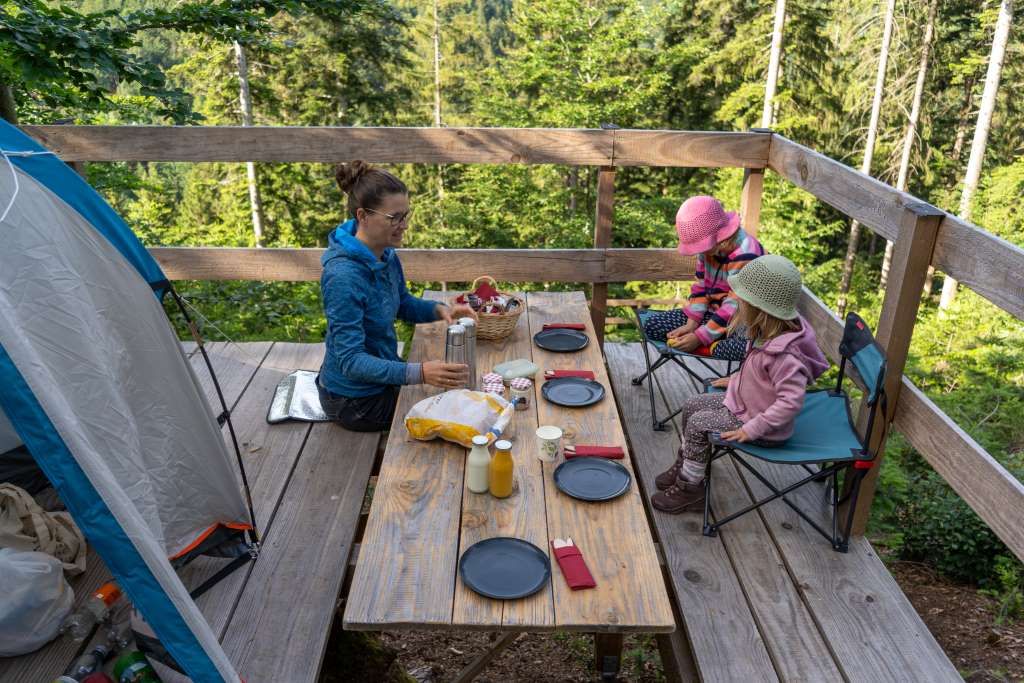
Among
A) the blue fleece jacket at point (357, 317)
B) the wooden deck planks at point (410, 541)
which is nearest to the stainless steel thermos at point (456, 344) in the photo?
the blue fleece jacket at point (357, 317)

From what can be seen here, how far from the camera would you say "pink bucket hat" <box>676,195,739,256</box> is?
9.93ft

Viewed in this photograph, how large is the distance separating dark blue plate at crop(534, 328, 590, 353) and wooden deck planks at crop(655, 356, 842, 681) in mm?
775

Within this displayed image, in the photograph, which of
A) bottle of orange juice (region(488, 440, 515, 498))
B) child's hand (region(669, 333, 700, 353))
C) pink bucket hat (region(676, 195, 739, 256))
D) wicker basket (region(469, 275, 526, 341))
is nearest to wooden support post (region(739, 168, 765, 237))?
pink bucket hat (region(676, 195, 739, 256))

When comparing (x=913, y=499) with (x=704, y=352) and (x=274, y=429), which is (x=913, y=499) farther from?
(x=274, y=429)

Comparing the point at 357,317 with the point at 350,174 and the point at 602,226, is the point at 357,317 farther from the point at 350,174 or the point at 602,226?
the point at 602,226

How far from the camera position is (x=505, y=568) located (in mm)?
1833

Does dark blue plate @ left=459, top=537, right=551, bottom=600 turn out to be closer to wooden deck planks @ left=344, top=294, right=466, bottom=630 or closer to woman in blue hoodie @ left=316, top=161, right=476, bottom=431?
wooden deck planks @ left=344, top=294, right=466, bottom=630

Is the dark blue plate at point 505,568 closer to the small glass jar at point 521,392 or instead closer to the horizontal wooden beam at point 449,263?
the small glass jar at point 521,392

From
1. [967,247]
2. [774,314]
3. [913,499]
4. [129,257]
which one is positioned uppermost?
[967,247]

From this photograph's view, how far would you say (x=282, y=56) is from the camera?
50.3 feet

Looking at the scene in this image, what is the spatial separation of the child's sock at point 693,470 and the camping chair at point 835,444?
0.22ft

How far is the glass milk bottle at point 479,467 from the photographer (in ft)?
6.81

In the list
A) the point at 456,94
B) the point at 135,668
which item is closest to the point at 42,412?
the point at 135,668

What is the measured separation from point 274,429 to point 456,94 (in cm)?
2085
